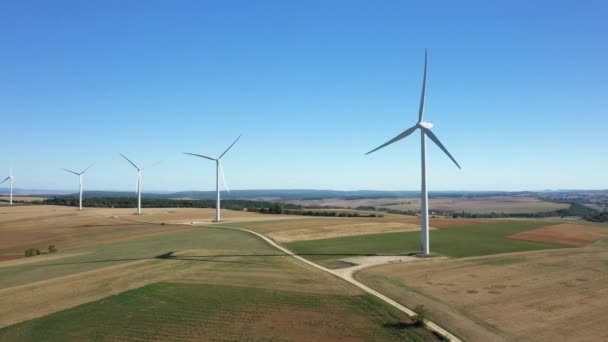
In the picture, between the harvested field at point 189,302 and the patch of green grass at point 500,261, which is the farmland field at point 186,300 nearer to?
the harvested field at point 189,302

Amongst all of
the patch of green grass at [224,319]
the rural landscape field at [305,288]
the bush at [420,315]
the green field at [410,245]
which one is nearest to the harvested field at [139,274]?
the rural landscape field at [305,288]

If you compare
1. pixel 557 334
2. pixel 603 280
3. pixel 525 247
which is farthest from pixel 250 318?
pixel 525 247

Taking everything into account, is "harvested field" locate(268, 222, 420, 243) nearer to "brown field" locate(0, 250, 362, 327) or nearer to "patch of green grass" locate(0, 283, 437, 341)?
"brown field" locate(0, 250, 362, 327)

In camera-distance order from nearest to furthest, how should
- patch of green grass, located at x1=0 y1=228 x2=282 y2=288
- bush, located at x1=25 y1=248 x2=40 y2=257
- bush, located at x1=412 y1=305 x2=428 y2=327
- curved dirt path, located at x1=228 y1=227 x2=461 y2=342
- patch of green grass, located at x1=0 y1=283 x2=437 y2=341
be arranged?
patch of green grass, located at x1=0 y1=283 x2=437 y2=341, curved dirt path, located at x1=228 y1=227 x2=461 y2=342, bush, located at x1=412 y1=305 x2=428 y2=327, patch of green grass, located at x1=0 y1=228 x2=282 y2=288, bush, located at x1=25 y1=248 x2=40 y2=257

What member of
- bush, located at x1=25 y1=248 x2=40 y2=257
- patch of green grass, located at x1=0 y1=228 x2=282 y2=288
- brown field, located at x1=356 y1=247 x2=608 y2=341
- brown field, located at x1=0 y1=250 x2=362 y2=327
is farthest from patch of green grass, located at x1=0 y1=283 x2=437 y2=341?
bush, located at x1=25 y1=248 x2=40 y2=257

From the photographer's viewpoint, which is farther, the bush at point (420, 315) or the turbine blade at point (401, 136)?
the turbine blade at point (401, 136)

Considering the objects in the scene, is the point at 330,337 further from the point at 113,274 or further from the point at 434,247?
the point at 434,247

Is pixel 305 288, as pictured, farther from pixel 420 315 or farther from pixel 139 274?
pixel 139 274
